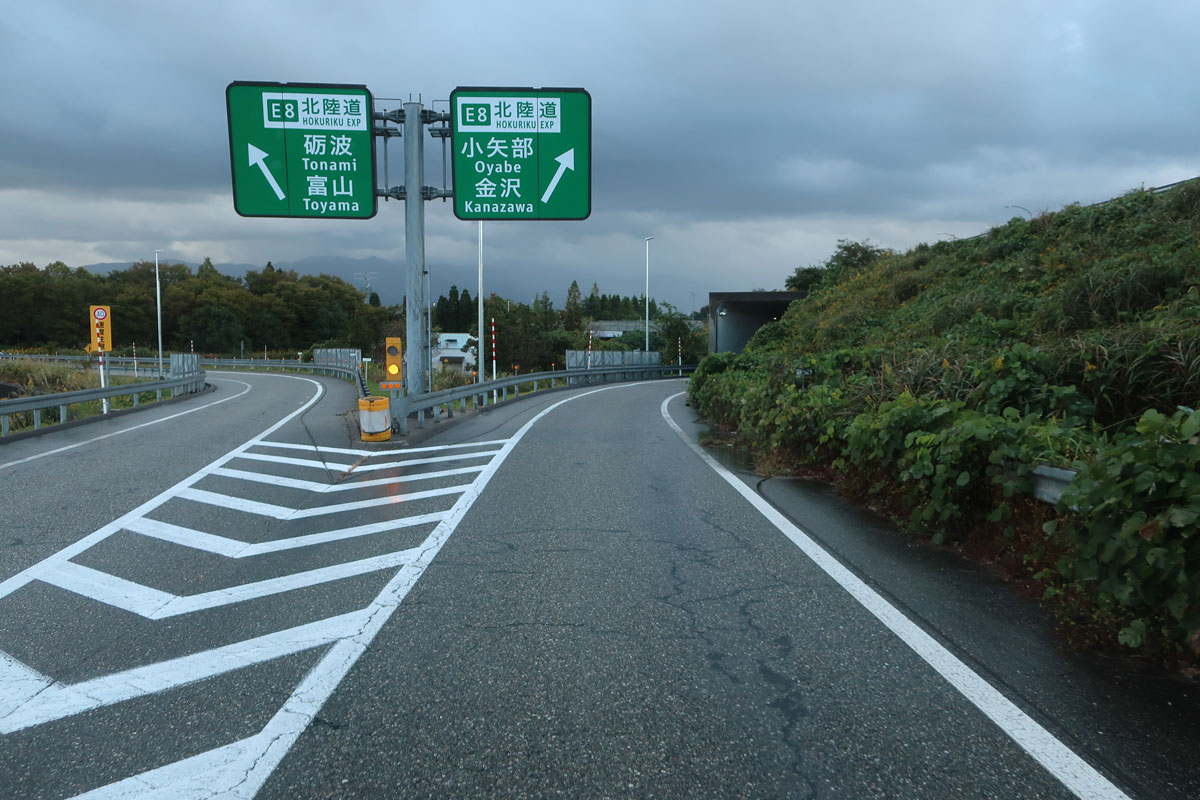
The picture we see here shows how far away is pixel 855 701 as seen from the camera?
3.81 meters

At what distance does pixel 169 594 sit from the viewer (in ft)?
18.6

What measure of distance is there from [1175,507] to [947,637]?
1.32 m

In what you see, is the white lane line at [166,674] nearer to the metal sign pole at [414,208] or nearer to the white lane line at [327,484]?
the white lane line at [327,484]

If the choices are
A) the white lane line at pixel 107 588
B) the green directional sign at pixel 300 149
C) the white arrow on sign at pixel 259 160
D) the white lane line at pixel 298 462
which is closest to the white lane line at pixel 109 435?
the white lane line at pixel 298 462

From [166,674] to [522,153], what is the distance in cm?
1439

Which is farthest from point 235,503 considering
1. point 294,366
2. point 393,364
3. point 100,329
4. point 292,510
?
point 294,366

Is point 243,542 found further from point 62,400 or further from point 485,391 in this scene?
point 485,391

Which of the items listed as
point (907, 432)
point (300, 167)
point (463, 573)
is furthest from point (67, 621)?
point (300, 167)

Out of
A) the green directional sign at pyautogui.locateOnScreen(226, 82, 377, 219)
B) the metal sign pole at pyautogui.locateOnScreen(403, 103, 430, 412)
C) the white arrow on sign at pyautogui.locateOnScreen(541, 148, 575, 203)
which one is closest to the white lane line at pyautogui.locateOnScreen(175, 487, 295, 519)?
the metal sign pole at pyautogui.locateOnScreen(403, 103, 430, 412)

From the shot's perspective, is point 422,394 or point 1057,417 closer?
point 1057,417

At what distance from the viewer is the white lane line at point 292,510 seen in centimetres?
859

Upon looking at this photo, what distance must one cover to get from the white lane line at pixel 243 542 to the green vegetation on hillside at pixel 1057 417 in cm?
457

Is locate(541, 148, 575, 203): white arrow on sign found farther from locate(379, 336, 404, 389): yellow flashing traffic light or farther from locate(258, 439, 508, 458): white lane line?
locate(258, 439, 508, 458): white lane line

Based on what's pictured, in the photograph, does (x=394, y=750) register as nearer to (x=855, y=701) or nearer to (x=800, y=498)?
(x=855, y=701)
